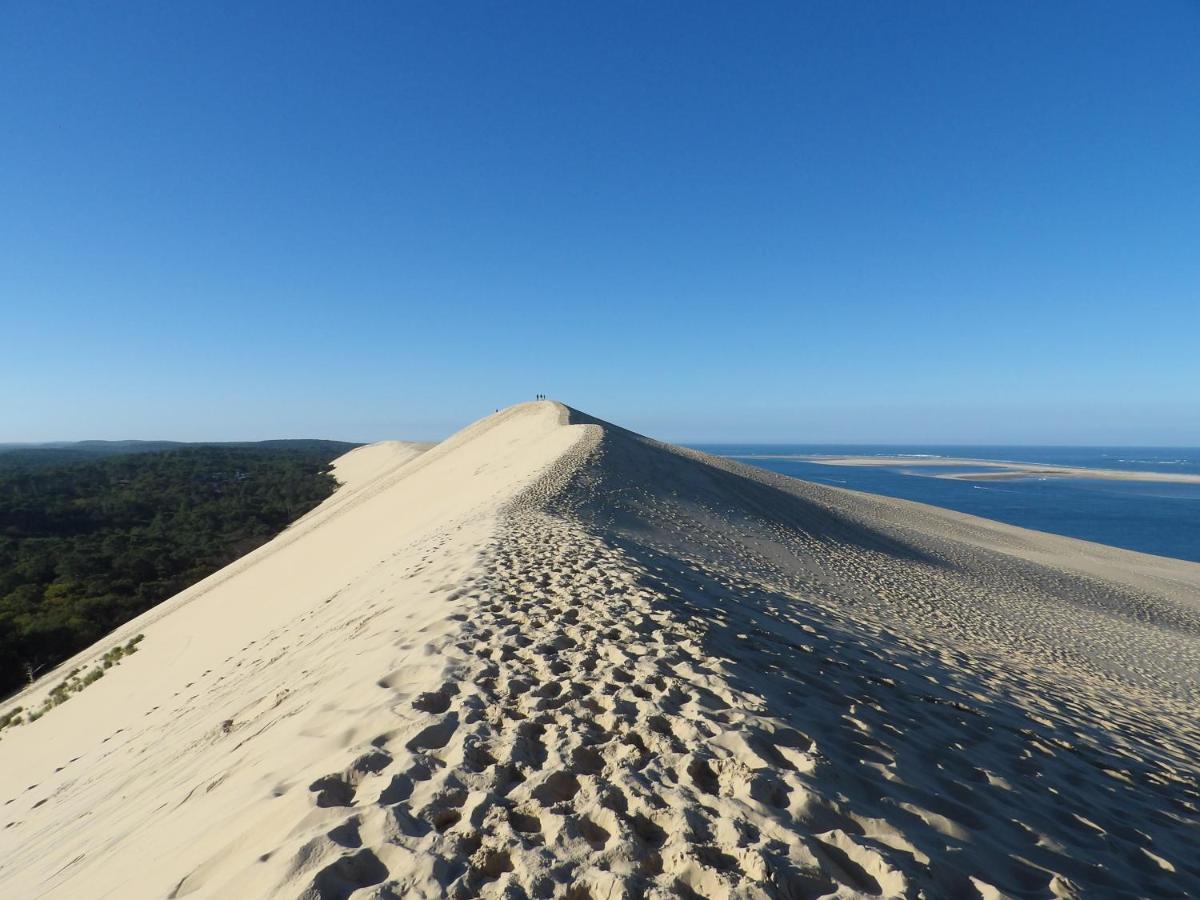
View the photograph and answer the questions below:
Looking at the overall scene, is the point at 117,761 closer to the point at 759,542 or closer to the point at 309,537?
the point at 759,542

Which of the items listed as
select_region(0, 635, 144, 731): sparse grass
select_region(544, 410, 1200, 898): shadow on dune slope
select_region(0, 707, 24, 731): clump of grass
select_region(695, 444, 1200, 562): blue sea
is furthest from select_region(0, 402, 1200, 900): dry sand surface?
select_region(695, 444, 1200, 562): blue sea

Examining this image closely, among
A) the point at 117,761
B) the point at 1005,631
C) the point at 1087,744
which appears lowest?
the point at 1005,631

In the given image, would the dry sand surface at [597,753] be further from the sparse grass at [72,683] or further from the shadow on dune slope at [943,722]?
the sparse grass at [72,683]

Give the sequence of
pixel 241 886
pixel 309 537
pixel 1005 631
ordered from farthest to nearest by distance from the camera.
Result: pixel 309 537
pixel 1005 631
pixel 241 886

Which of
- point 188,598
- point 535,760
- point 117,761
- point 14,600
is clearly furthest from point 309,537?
point 535,760

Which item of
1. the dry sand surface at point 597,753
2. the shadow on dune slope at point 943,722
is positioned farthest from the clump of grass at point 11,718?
the shadow on dune slope at point 943,722

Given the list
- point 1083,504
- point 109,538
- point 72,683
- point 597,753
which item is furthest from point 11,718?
point 1083,504
